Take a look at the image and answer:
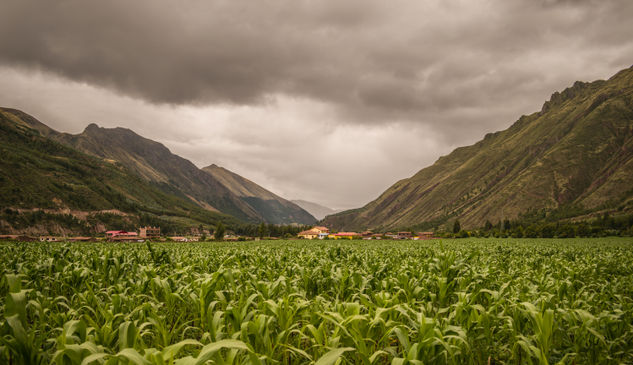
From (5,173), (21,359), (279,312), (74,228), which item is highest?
(279,312)

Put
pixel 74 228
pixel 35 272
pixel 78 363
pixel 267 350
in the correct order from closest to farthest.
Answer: pixel 78 363
pixel 267 350
pixel 35 272
pixel 74 228

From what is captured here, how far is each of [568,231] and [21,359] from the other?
130m

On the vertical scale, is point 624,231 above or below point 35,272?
above

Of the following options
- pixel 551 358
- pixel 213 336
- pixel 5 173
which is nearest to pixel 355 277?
pixel 551 358

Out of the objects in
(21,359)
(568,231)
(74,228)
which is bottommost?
(74,228)

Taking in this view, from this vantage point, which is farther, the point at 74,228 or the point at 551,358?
the point at 74,228

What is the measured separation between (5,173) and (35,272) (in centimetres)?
27586

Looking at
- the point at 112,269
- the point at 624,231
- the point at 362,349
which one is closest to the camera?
the point at 362,349

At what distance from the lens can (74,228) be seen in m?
188

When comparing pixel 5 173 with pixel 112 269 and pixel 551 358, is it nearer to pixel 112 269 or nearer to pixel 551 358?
pixel 112 269

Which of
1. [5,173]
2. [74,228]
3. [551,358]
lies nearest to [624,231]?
[551,358]

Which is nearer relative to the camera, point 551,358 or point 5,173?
point 551,358

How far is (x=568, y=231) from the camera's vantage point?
9619 cm

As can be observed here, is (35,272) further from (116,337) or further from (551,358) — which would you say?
(551,358)
